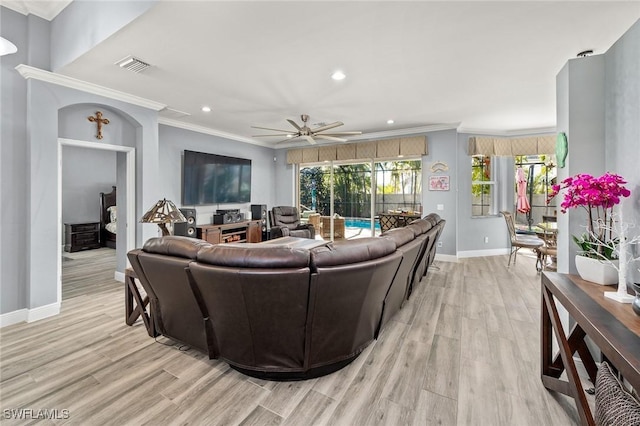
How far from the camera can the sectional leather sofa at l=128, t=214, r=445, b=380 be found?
1.66 meters

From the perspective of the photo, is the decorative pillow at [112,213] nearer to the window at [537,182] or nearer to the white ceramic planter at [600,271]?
the white ceramic planter at [600,271]

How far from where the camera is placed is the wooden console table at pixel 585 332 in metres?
1.02

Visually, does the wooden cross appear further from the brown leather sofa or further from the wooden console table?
the wooden console table

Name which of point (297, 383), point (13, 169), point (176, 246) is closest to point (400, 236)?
point (297, 383)

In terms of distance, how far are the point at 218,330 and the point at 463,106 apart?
14.7 feet

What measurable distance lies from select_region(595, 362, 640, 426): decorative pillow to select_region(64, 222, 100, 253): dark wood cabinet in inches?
334

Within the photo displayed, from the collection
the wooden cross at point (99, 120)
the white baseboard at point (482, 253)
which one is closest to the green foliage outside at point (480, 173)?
the white baseboard at point (482, 253)

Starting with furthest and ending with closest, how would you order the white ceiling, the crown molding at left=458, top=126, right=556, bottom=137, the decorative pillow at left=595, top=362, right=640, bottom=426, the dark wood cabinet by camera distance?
the dark wood cabinet < the crown molding at left=458, top=126, right=556, bottom=137 < the white ceiling < the decorative pillow at left=595, top=362, right=640, bottom=426

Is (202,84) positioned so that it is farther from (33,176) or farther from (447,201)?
(447,201)

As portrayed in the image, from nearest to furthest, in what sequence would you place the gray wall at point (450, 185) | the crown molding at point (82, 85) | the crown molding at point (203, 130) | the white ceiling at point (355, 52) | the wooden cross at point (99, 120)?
the white ceiling at point (355, 52) → the crown molding at point (82, 85) → the wooden cross at point (99, 120) → the crown molding at point (203, 130) → the gray wall at point (450, 185)

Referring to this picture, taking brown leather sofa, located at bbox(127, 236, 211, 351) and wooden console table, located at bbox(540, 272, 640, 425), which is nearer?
wooden console table, located at bbox(540, 272, 640, 425)

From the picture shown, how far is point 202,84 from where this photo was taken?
3438mm

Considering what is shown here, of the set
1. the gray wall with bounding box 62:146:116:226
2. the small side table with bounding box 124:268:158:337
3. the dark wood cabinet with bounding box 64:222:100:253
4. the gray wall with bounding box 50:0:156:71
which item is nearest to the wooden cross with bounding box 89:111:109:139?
the gray wall with bounding box 50:0:156:71

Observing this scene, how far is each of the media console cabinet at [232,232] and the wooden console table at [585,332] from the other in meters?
4.96
